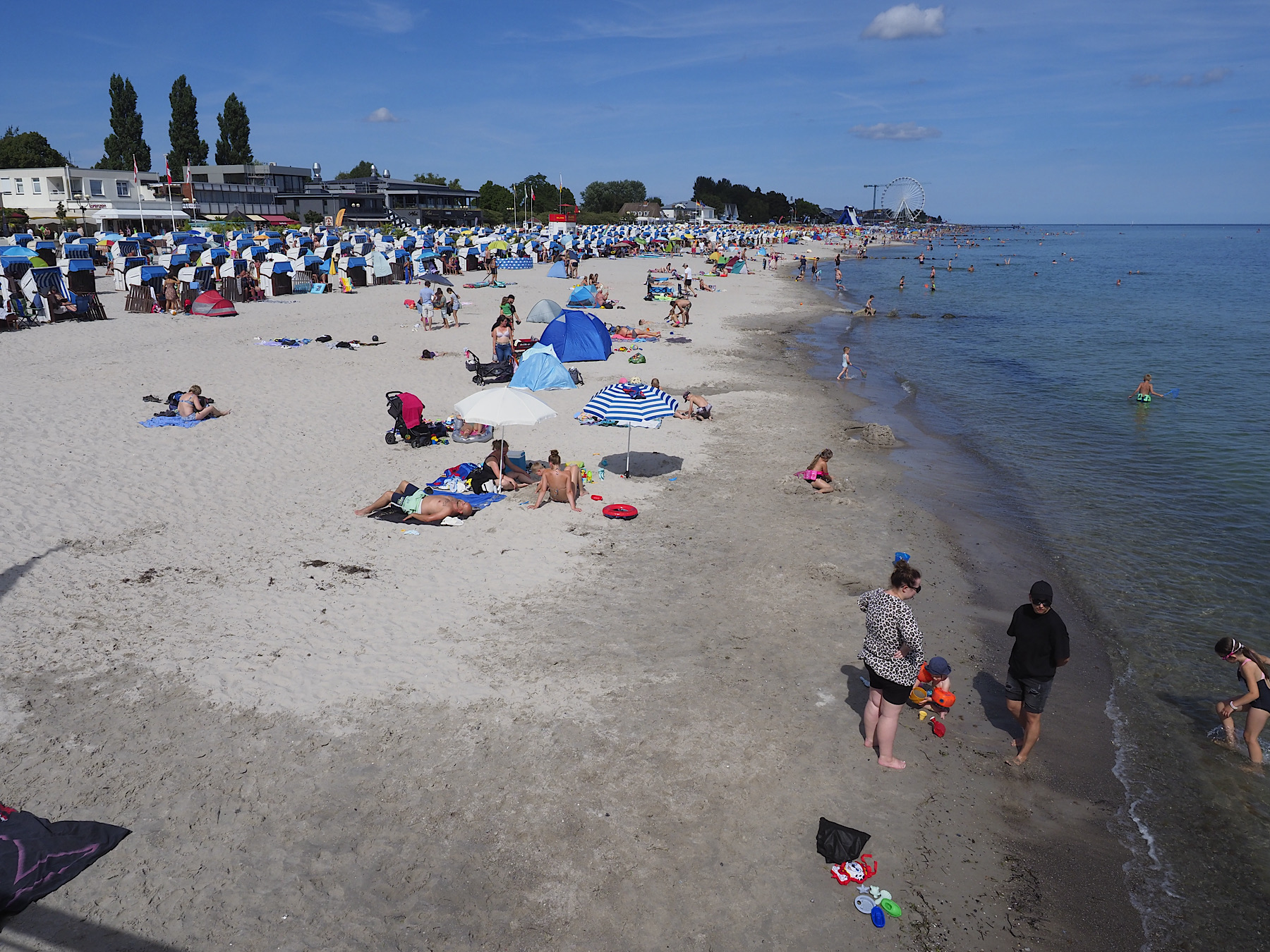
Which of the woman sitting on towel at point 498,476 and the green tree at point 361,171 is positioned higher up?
the green tree at point 361,171

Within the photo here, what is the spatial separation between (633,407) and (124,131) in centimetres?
9586

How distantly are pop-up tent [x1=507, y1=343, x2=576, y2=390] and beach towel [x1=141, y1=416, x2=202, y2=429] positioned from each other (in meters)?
5.78

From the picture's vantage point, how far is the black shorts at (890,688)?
5.73 m

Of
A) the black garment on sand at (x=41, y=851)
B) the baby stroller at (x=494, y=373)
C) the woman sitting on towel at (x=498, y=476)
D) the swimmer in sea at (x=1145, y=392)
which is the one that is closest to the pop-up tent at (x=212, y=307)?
the baby stroller at (x=494, y=373)

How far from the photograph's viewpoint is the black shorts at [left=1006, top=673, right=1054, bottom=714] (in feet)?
20.1

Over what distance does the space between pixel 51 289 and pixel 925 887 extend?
96.7 ft

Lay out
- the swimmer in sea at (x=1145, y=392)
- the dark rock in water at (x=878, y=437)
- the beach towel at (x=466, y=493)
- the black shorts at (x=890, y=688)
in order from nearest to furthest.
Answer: the black shorts at (x=890, y=688) → the beach towel at (x=466, y=493) → the dark rock in water at (x=878, y=437) → the swimmer in sea at (x=1145, y=392)

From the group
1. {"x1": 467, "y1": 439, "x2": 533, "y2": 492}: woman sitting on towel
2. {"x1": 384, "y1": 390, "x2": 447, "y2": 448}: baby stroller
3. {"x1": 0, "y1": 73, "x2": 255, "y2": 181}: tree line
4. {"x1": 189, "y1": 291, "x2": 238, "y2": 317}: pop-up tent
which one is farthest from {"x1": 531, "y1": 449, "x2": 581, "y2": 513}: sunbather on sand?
{"x1": 0, "y1": 73, "x2": 255, "y2": 181}: tree line

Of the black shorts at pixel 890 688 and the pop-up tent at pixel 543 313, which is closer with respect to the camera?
the black shorts at pixel 890 688

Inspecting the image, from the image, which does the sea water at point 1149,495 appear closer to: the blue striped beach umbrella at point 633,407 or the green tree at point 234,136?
the blue striped beach umbrella at point 633,407

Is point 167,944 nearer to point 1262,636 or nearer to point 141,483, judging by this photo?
point 141,483

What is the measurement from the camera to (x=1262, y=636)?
896 centimetres

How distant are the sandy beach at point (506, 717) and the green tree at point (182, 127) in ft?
292

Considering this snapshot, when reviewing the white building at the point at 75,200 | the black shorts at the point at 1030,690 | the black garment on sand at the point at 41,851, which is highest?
the white building at the point at 75,200
